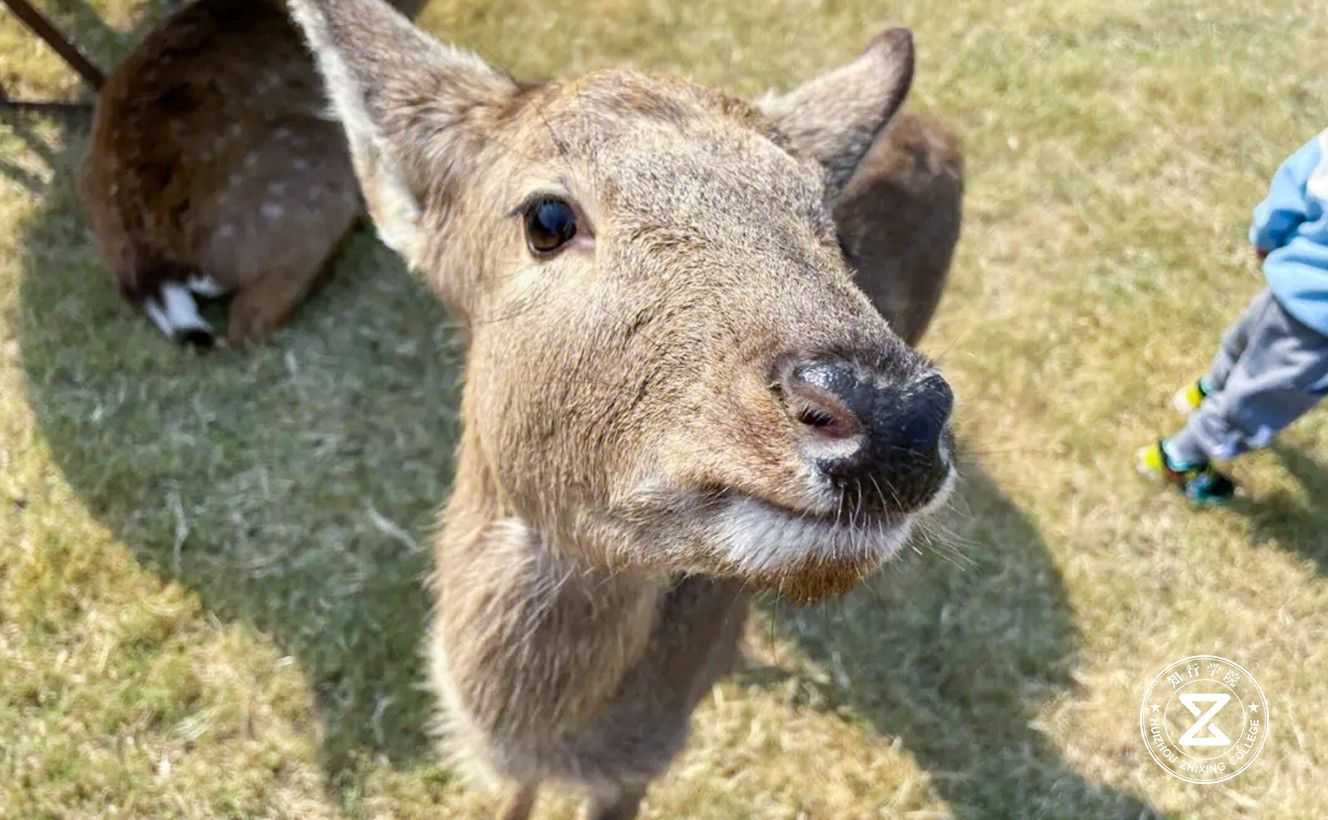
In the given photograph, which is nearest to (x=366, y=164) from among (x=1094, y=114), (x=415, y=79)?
(x=415, y=79)

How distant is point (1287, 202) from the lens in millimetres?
3518

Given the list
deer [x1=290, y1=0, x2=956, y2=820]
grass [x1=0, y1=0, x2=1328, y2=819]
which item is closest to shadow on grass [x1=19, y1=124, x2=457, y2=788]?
grass [x1=0, y1=0, x2=1328, y2=819]

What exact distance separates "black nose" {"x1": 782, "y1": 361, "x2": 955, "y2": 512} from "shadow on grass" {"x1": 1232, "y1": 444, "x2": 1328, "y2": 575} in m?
3.81

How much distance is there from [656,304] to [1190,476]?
11.9 ft

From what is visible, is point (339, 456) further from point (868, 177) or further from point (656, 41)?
point (656, 41)

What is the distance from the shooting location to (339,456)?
440 centimetres

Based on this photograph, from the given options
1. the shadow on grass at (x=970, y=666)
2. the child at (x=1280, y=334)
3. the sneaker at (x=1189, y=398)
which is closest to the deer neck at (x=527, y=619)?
the shadow on grass at (x=970, y=666)

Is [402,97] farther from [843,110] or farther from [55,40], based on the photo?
[55,40]

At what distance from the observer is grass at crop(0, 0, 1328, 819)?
149 inches

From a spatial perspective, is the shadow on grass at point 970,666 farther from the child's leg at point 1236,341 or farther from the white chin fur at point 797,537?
the white chin fur at point 797,537

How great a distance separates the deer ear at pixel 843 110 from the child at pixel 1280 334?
5.53ft

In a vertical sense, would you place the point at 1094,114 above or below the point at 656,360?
below

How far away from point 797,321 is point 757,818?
2.73 m

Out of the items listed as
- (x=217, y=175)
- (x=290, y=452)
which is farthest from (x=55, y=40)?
(x=290, y=452)
